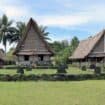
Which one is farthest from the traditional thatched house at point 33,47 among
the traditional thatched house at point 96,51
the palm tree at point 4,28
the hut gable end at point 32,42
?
the palm tree at point 4,28

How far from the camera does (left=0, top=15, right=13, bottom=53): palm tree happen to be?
97.8 meters

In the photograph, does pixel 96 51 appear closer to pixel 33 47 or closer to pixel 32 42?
pixel 33 47

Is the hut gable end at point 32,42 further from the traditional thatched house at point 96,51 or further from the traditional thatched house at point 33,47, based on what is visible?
the traditional thatched house at point 96,51

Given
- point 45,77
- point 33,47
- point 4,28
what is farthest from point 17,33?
point 45,77

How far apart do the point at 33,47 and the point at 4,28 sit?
29.8 meters

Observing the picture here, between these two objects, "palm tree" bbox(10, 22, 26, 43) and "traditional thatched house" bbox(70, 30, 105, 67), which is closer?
"traditional thatched house" bbox(70, 30, 105, 67)

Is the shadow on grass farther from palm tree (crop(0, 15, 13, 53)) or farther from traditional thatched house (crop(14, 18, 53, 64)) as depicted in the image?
palm tree (crop(0, 15, 13, 53))

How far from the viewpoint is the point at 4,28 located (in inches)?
3858

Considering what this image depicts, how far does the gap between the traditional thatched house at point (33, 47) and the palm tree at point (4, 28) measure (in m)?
29.5

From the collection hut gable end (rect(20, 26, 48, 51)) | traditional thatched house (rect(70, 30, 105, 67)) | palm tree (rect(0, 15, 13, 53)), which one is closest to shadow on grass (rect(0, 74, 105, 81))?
hut gable end (rect(20, 26, 48, 51))

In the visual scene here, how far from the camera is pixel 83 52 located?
250ft

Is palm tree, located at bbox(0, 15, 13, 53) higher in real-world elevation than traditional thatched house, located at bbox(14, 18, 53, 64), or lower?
higher

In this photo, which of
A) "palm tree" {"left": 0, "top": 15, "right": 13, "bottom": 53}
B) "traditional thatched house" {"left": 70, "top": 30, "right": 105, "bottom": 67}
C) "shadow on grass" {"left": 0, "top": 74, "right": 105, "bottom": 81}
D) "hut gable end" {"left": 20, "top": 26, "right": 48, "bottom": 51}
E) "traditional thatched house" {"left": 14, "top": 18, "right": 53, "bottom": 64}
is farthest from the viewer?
"palm tree" {"left": 0, "top": 15, "right": 13, "bottom": 53}

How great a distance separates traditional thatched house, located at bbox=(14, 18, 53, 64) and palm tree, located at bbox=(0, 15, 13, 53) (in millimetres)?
29456
